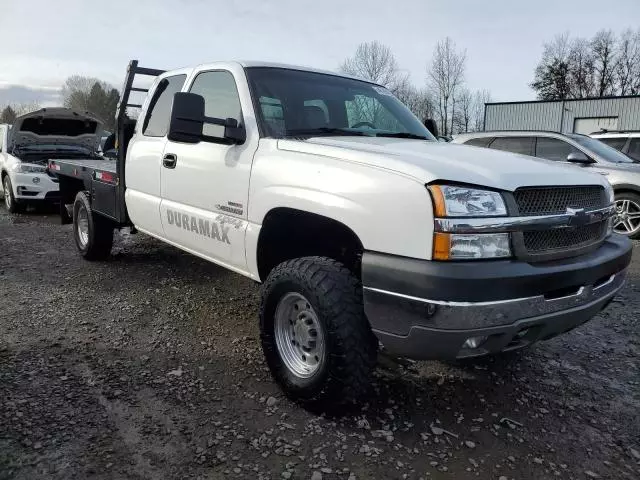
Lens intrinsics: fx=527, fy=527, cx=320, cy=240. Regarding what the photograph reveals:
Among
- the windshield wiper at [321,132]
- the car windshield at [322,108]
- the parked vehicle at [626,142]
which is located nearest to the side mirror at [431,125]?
the car windshield at [322,108]

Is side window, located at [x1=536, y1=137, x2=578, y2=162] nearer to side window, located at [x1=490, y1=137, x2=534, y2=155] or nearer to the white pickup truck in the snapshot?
side window, located at [x1=490, y1=137, x2=534, y2=155]

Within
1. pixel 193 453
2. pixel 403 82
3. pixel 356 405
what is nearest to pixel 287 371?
pixel 356 405

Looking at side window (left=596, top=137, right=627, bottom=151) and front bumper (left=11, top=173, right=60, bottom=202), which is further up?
side window (left=596, top=137, right=627, bottom=151)

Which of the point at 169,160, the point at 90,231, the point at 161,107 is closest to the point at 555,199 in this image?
the point at 169,160

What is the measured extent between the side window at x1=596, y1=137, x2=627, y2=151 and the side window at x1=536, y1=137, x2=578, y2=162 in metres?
2.04

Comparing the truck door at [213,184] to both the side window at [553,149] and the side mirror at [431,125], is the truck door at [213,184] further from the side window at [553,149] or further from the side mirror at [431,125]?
the side window at [553,149]

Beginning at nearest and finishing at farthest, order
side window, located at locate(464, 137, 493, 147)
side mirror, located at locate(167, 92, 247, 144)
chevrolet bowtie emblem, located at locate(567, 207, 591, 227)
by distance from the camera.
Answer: chevrolet bowtie emblem, located at locate(567, 207, 591, 227) → side mirror, located at locate(167, 92, 247, 144) → side window, located at locate(464, 137, 493, 147)

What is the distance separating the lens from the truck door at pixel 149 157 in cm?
441

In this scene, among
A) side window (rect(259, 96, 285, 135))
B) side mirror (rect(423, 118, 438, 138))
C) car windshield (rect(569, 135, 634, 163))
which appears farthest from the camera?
car windshield (rect(569, 135, 634, 163))

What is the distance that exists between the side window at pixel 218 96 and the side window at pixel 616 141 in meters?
8.75

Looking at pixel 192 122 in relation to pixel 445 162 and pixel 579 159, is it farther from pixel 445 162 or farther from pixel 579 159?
pixel 579 159

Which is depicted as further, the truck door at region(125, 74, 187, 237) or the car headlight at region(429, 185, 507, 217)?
the truck door at region(125, 74, 187, 237)

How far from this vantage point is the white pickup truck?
2359mm

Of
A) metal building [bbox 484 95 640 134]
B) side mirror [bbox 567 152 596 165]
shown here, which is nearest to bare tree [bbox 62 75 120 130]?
metal building [bbox 484 95 640 134]
